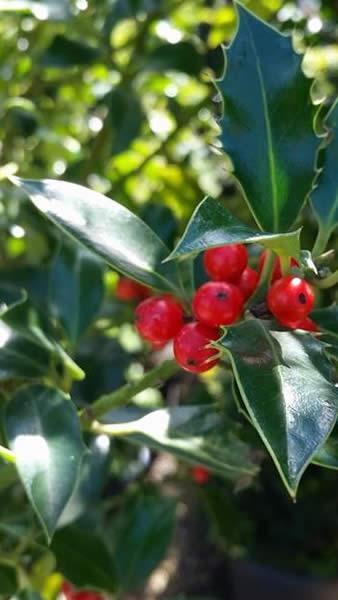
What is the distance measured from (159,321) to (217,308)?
66 mm

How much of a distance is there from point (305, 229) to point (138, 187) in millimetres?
425

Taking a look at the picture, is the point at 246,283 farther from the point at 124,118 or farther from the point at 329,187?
the point at 124,118

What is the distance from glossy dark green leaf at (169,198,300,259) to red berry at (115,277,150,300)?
1.77 ft

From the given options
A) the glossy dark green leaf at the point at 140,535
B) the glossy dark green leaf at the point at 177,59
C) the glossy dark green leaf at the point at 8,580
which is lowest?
the glossy dark green leaf at the point at 140,535

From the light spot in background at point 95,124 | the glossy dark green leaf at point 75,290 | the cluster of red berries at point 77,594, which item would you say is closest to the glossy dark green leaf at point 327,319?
the glossy dark green leaf at point 75,290

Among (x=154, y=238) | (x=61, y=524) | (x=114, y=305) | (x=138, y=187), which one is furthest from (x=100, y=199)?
(x=138, y=187)

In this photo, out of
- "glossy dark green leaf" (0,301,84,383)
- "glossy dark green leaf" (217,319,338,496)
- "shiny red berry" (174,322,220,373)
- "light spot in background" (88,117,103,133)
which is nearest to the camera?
"glossy dark green leaf" (217,319,338,496)

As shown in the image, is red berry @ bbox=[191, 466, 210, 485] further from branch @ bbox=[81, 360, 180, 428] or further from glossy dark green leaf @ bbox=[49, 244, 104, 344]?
branch @ bbox=[81, 360, 180, 428]

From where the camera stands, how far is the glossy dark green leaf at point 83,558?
92cm

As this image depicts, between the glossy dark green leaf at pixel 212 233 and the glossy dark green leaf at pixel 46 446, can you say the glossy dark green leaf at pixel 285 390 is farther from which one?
the glossy dark green leaf at pixel 46 446

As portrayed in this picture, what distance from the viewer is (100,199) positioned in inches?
24.9

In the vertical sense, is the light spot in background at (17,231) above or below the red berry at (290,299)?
below

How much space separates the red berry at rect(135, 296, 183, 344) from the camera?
2.09 ft

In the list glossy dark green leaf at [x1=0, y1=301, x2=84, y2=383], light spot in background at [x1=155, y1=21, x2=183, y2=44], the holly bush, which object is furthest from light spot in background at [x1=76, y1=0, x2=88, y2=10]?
glossy dark green leaf at [x1=0, y1=301, x2=84, y2=383]
